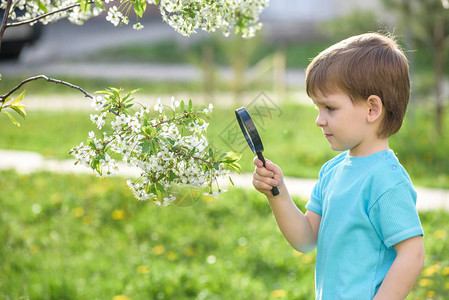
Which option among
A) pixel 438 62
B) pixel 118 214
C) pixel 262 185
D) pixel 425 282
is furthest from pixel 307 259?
pixel 438 62

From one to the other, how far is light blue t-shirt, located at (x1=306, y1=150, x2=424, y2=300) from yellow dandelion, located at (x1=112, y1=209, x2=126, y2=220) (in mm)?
2933

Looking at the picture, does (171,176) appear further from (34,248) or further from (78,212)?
(78,212)

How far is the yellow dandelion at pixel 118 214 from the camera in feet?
14.7

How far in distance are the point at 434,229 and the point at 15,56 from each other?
11.2 meters

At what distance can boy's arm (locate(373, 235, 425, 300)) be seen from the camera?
1.61 m

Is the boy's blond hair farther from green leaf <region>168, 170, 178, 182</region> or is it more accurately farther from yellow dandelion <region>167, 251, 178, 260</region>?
yellow dandelion <region>167, 251, 178, 260</region>

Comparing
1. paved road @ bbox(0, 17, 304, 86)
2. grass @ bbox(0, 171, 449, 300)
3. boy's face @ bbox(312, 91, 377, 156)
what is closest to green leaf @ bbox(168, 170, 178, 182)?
boy's face @ bbox(312, 91, 377, 156)

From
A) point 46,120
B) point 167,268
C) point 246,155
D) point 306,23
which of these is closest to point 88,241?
point 167,268

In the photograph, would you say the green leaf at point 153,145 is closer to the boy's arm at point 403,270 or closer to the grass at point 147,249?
the boy's arm at point 403,270

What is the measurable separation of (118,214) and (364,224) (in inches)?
123

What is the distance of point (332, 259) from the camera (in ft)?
5.70

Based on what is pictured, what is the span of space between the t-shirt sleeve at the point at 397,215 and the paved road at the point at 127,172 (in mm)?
3163

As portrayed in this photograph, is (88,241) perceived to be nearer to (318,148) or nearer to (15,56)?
(318,148)

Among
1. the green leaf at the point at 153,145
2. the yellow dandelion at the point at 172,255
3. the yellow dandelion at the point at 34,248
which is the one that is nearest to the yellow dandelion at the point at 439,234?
the yellow dandelion at the point at 172,255
